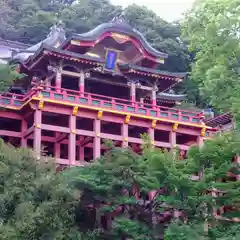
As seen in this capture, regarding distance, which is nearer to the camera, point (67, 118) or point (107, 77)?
point (67, 118)

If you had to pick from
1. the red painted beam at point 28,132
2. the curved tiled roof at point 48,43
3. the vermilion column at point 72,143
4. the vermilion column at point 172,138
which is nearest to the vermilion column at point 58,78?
the vermilion column at point 72,143

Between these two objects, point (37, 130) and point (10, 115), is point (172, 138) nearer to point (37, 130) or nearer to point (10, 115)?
point (37, 130)

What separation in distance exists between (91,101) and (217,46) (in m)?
6.91

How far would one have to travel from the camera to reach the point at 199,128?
95.1 ft

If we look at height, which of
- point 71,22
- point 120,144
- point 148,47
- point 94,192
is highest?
point 71,22

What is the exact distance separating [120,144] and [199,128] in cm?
493

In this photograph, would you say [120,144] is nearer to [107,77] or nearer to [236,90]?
[107,77]

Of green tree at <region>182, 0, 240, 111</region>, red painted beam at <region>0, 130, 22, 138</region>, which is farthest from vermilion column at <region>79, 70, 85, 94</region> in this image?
green tree at <region>182, 0, 240, 111</region>

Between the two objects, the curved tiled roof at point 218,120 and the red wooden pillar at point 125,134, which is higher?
the curved tiled roof at point 218,120

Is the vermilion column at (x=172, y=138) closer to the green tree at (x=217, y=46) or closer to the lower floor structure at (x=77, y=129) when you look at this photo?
the lower floor structure at (x=77, y=129)

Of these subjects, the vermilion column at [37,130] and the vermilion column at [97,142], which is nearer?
the vermilion column at [37,130]

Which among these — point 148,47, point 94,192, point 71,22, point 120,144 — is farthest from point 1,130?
point 71,22

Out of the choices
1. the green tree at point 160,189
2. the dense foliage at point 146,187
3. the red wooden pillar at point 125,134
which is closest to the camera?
the dense foliage at point 146,187

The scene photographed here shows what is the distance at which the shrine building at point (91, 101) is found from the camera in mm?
25453
